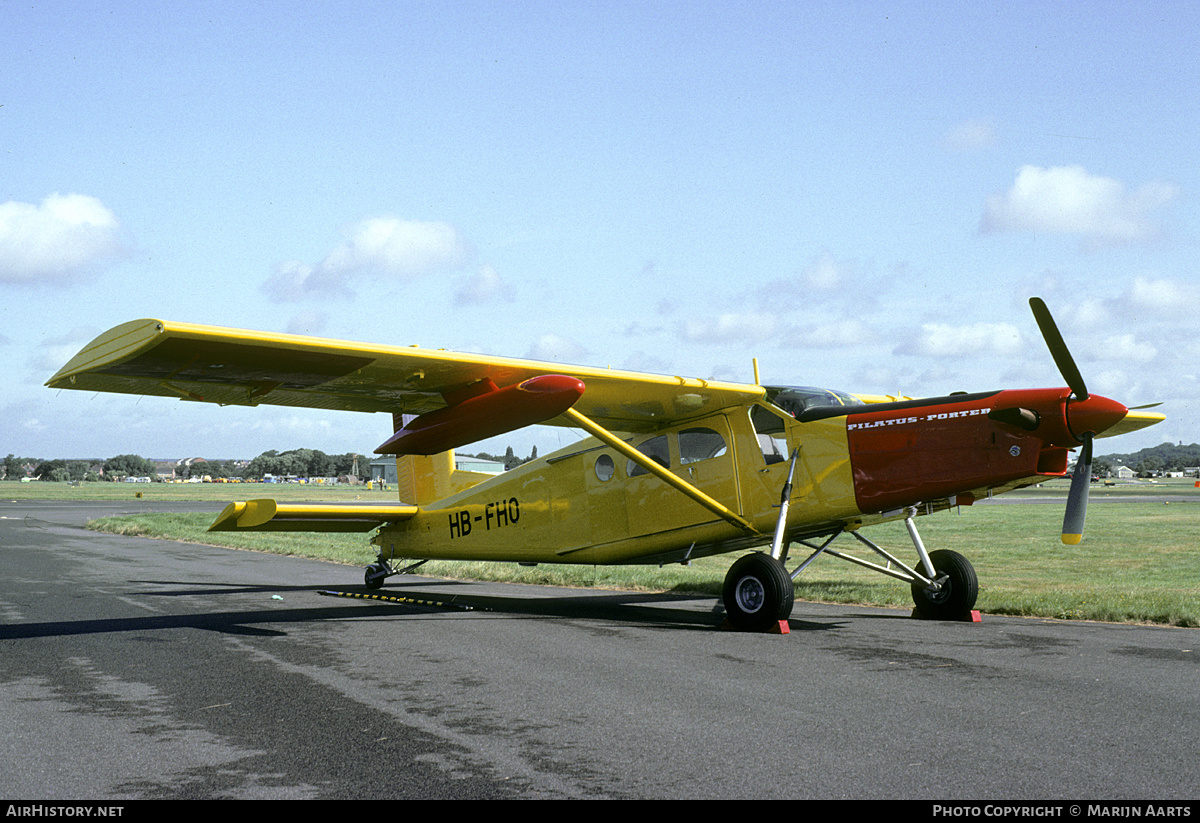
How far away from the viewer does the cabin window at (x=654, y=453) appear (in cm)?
1174

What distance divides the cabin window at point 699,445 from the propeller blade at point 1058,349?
380cm

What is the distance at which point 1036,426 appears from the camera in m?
9.02

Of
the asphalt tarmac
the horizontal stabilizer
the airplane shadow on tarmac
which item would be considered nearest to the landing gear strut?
the asphalt tarmac

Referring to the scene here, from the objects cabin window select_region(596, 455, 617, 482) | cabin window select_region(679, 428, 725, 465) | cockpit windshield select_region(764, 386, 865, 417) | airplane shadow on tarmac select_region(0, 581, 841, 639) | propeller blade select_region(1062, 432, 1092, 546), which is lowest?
airplane shadow on tarmac select_region(0, 581, 841, 639)

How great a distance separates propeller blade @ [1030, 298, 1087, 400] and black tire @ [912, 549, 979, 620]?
246cm

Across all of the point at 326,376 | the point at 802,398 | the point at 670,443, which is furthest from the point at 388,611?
the point at 802,398

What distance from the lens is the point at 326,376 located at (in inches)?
380

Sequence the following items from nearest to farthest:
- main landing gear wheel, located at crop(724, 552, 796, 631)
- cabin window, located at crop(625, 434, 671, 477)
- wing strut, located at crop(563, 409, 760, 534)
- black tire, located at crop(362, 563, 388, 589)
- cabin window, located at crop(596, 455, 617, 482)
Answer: main landing gear wheel, located at crop(724, 552, 796, 631) → wing strut, located at crop(563, 409, 760, 534) → cabin window, located at crop(625, 434, 671, 477) → cabin window, located at crop(596, 455, 617, 482) → black tire, located at crop(362, 563, 388, 589)

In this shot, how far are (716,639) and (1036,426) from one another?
3.87 metres

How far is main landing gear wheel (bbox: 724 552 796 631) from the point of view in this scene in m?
9.43

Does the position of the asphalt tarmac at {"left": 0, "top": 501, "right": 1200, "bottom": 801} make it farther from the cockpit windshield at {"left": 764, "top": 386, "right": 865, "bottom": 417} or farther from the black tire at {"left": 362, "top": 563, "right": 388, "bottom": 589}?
the black tire at {"left": 362, "top": 563, "right": 388, "bottom": 589}

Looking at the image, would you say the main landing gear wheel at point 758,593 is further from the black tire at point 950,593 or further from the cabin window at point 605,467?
the cabin window at point 605,467

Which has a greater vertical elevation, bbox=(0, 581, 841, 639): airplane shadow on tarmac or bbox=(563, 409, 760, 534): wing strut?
bbox=(563, 409, 760, 534): wing strut

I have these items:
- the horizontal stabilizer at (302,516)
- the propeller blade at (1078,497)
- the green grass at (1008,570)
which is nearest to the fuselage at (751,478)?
the propeller blade at (1078,497)
